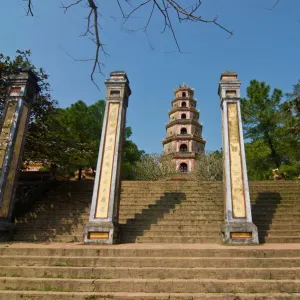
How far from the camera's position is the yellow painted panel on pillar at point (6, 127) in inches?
289

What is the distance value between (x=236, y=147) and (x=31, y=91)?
6.56m

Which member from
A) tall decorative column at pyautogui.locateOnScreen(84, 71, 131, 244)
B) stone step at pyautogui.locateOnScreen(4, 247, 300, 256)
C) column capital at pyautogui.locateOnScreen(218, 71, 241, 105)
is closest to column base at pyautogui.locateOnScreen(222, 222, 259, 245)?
stone step at pyautogui.locateOnScreen(4, 247, 300, 256)

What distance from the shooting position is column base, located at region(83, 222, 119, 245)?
640cm

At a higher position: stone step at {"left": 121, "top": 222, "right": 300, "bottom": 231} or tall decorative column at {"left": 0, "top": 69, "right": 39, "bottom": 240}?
tall decorative column at {"left": 0, "top": 69, "right": 39, "bottom": 240}

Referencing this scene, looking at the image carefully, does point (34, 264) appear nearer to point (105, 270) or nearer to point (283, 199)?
point (105, 270)

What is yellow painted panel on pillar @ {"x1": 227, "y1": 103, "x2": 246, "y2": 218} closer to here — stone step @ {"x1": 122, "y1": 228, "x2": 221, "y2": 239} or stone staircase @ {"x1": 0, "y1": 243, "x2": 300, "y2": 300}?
stone step @ {"x1": 122, "y1": 228, "x2": 221, "y2": 239}

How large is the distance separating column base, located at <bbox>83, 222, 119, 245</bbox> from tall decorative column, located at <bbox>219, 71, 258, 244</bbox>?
2755 millimetres

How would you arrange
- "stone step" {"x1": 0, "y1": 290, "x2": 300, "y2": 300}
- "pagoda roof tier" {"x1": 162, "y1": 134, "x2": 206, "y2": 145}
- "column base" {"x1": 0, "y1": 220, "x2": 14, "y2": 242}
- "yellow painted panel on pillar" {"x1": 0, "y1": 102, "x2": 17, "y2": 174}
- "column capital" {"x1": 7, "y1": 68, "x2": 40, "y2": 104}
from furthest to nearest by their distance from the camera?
"pagoda roof tier" {"x1": 162, "y1": 134, "x2": 206, "y2": 145}, "column capital" {"x1": 7, "y1": 68, "x2": 40, "y2": 104}, "yellow painted panel on pillar" {"x1": 0, "y1": 102, "x2": 17, "y2": 174}, "column base" {"x1": 0, "y1": 220, "x2": 14, "y2": 242}, "stone step" {"x1": 0, "y1": 290, "x2": 300, "y2": 300}

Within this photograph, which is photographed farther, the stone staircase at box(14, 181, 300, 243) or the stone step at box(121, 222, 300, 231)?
the stone step at box(121, 222, 300, 231)

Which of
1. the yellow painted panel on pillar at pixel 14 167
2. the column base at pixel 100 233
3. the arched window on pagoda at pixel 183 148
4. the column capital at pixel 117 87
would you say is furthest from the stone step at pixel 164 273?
the arched window on pagoda at pixel 183 148

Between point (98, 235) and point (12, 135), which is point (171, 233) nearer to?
point (98, 235)

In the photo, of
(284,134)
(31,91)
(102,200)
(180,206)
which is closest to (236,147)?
(180,206)

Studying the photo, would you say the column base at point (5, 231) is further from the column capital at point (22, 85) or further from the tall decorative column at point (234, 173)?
the tall decorative column at point (234, 173)

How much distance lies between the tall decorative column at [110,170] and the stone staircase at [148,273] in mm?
1348
